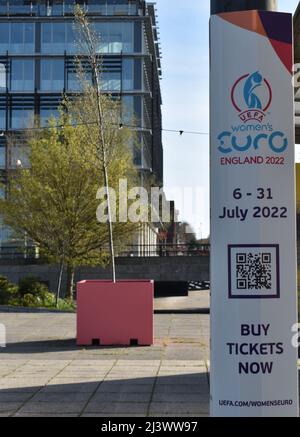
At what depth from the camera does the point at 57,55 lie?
54.2 m

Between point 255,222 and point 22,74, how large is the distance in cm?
5315

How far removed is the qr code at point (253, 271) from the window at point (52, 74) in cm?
5165

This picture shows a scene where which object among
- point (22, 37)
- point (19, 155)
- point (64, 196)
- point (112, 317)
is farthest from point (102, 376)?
point (22, 37)

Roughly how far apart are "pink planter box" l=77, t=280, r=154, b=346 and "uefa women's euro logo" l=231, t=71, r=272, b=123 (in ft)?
24.6

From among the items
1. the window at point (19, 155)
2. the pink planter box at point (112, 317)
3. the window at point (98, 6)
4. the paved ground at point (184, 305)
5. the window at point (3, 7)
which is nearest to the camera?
the pink planter box at point (112, 317)

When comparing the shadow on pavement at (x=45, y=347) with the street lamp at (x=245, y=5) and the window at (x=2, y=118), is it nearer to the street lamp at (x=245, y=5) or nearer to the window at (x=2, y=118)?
the street lamp at (x=245, y=5)

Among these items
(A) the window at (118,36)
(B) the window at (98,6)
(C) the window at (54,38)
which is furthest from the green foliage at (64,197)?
(C) the window at (54,38)

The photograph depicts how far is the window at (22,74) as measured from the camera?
54438 millimetres

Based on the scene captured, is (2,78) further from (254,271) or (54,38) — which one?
(254,271)

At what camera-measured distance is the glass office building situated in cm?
5272

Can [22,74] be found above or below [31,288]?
above
